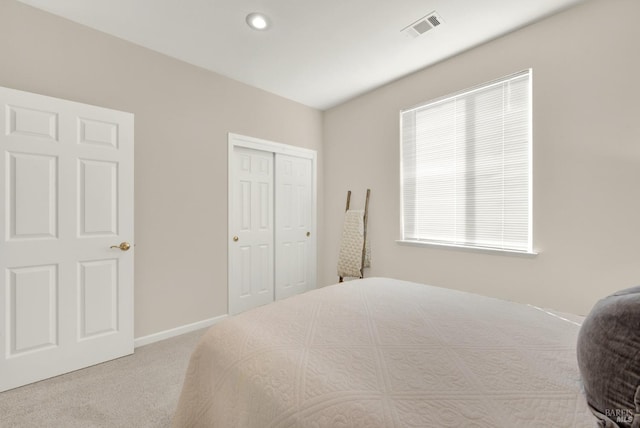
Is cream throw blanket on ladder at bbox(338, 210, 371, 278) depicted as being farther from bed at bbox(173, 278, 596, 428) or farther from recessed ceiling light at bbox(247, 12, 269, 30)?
recessed ceiling light at bbox(247, 12, 269, 30)

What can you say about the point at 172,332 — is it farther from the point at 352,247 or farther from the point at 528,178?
the point at 528,178

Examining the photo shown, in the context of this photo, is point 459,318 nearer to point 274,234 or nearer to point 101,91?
point 274,234

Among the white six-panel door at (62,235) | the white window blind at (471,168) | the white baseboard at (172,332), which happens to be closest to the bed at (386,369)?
the white window blind at (471,168)

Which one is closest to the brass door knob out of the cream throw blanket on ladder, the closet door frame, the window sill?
the closet door frame

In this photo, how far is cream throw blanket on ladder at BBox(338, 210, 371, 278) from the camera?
3.37 m

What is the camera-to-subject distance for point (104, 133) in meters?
2.16

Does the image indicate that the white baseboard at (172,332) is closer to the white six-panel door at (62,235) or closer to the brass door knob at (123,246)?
the white six-panel door at (62,235)

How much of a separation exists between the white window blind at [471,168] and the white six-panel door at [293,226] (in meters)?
1.37

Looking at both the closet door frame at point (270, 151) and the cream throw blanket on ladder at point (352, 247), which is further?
the cream throw blanket on ladder at point (352, 247)

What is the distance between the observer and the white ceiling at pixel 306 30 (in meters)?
1.97

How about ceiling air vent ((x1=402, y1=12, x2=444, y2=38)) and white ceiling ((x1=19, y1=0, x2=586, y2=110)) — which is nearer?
white ceiling ((x1=19, y1=0, x2=586, y2=110))

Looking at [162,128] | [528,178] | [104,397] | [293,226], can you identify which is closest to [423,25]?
[528,178]

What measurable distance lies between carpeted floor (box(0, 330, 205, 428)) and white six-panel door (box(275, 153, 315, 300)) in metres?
1.62

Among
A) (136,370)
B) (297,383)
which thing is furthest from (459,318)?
(136,370)
